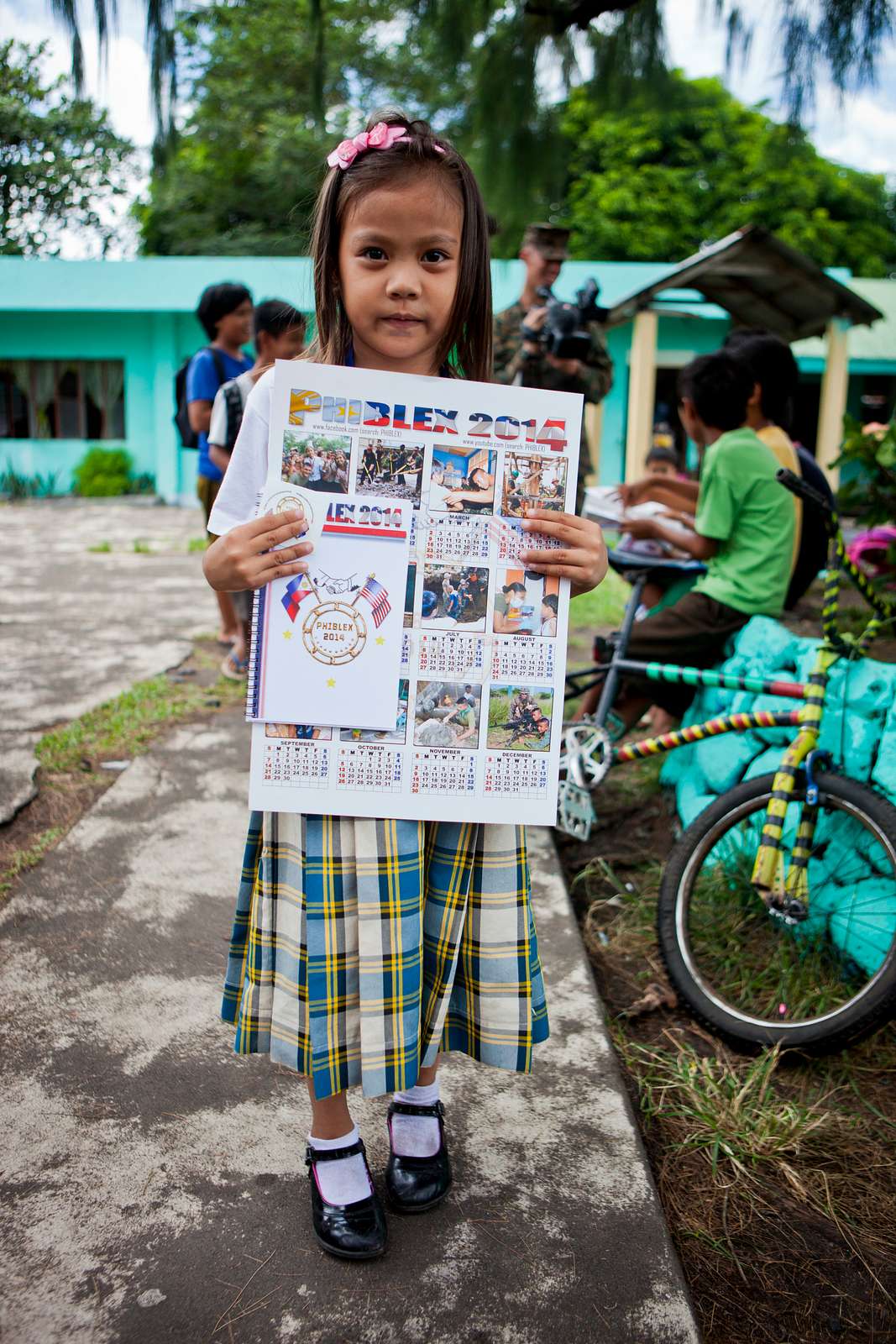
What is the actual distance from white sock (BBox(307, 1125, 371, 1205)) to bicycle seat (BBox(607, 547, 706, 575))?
1.93m

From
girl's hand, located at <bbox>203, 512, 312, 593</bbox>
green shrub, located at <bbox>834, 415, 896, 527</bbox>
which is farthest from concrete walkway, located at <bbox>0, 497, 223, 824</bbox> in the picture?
green shrub, located at <bbox>834, 415, 896, 527</bbox>

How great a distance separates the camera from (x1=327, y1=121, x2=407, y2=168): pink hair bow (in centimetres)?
133

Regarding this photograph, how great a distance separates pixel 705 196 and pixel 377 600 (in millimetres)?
22140

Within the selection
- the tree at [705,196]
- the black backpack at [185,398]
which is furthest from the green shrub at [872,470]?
the tree at [705,196]

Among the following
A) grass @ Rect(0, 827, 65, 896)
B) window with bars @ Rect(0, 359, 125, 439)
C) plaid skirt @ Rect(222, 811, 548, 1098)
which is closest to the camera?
plaid skirt @ Rect(222, 811, 548, 1098)

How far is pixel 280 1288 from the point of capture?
1.39 meters

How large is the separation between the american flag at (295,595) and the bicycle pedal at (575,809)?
1.63m

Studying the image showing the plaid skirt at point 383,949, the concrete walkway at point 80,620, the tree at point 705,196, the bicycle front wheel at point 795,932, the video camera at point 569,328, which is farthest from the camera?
the tree at point 705,196

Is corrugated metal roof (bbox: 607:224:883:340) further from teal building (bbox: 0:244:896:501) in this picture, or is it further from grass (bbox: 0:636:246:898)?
teal building (bbox: 0:244:896:501)

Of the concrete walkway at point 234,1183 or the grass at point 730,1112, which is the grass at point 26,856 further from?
the grass at point 730,1112

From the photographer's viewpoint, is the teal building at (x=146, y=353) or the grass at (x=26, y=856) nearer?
the grass at (x=26, y=856)

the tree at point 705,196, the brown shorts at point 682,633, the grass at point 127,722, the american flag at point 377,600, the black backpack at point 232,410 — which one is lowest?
the grass at point 127,722

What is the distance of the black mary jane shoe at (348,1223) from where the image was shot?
1.44 m

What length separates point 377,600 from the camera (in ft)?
4.29
